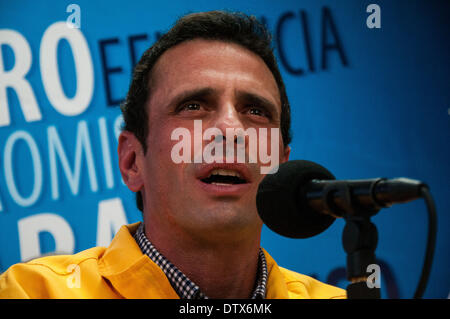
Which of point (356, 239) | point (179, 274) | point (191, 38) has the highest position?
point (191, 38)

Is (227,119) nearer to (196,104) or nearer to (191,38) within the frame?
(196,104)

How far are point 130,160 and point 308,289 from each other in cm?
90

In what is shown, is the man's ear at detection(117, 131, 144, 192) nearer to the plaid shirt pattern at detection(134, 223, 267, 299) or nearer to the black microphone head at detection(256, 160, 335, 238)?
the plaid shirt pattern at detection(134, 223, 267, 299)

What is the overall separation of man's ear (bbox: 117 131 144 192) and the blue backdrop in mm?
414

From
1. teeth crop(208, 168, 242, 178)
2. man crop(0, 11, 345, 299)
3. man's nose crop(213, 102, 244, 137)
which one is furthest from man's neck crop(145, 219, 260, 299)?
man's nose crop(213, 102, 244, 137)

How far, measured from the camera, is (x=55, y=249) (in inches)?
94.8

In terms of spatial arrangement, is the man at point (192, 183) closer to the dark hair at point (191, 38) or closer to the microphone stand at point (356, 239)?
the dark hair at point (191, 38)

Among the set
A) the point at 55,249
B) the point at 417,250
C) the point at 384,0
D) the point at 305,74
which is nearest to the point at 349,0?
the point at 384,0

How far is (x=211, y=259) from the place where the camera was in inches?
73.2

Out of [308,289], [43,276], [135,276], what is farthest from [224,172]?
[308,289]

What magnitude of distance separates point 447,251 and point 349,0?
144 centimetres

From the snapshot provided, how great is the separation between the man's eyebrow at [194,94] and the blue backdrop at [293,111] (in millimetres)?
735

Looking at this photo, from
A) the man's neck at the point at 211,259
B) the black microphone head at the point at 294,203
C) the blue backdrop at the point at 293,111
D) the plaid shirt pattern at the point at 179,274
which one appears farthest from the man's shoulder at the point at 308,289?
the black microphone head at the point at 294,203

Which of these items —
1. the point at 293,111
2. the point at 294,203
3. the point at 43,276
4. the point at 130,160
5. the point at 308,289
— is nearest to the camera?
the point at 294,203
